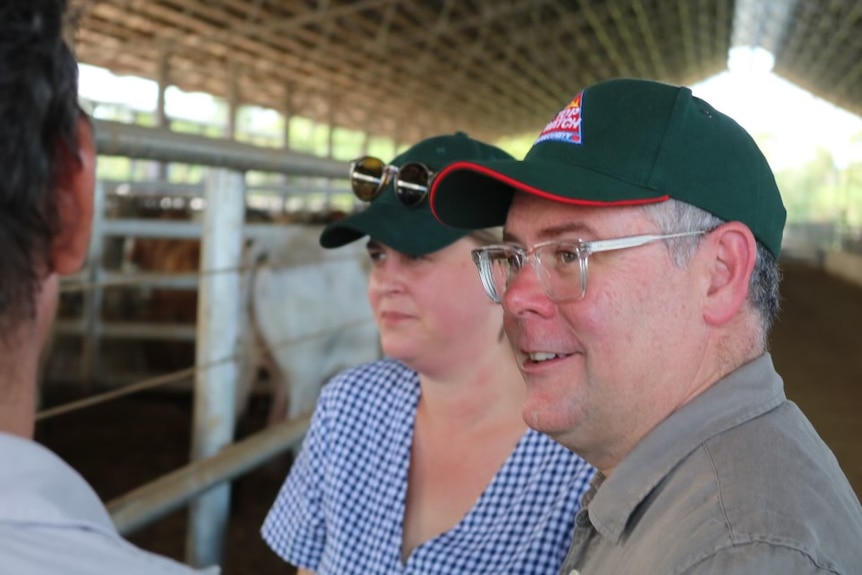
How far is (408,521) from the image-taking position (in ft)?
5.18

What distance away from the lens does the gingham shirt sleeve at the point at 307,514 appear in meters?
1.68

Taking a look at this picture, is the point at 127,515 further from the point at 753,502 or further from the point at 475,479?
the point at 753,502

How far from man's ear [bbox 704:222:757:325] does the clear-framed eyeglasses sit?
0.02 meters

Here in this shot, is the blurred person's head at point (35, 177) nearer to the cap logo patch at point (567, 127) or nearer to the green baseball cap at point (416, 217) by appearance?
the cap logo patch at point (567, 127)

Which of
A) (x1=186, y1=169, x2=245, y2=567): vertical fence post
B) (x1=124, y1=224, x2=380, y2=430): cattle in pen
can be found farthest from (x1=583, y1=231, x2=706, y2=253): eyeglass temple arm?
(x1=124, y1=224, x2=380, y2=430): cattle in pen

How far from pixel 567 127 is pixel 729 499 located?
1.41ft

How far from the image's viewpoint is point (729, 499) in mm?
779

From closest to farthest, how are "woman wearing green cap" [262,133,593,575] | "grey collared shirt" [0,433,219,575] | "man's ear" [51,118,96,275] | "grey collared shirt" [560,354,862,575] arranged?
1. "grey collared shirt" [0,433,219,575]
2. "man's ear" [51,118,96,275]
3. "grey collared shirt" [560,354,862,575]
4. "woman wearing green cap" [262,133,593,575]

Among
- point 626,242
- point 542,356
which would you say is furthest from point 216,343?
point 626,242

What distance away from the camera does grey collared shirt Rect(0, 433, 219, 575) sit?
499 millimetres

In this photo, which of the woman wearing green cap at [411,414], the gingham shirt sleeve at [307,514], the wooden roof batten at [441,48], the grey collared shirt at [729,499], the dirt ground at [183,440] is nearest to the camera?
the grey collared shirt at [729,499]

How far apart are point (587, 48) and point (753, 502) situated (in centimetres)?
1984

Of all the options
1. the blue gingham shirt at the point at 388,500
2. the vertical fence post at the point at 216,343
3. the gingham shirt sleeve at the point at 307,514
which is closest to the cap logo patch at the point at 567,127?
the blue gingham shirt at the point at 388,500

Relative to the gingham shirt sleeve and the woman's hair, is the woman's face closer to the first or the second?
the gingham shirt sleeve
